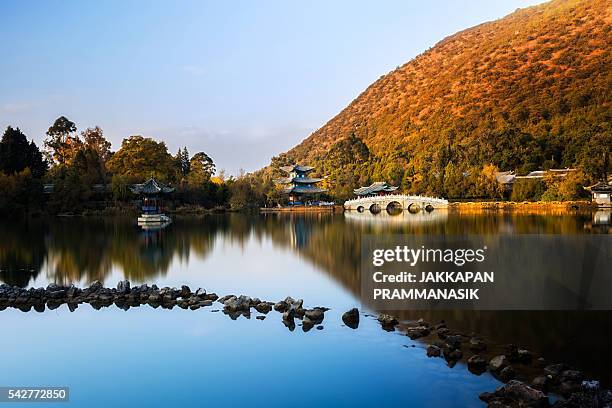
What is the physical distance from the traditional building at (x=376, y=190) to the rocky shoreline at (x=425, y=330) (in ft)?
140

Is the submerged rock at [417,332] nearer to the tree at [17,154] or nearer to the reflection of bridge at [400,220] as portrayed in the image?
the reflection of bridge at [400,220]

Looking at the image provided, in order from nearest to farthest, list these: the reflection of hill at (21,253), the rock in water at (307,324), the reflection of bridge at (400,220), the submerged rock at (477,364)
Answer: the submerged rock at (477,364), the rock in water at (307,324), the reflection of hill at (21,253), the reflection of bridge at (400,220)


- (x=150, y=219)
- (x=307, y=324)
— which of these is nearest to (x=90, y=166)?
(x=150, y=219)

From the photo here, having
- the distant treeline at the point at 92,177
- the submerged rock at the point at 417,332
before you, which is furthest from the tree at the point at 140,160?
the submerged rock at the point at 417,332

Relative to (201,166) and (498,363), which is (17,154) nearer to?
(201,166)

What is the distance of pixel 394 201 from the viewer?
48469 millimetres

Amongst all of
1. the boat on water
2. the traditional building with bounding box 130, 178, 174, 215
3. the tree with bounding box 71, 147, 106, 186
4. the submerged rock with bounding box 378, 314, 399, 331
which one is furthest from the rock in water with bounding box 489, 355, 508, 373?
the tree with bounding box 71, 147, 106, 186

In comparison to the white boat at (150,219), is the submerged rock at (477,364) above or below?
below

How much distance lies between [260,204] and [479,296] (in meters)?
44.8

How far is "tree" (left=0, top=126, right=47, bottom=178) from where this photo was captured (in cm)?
4225

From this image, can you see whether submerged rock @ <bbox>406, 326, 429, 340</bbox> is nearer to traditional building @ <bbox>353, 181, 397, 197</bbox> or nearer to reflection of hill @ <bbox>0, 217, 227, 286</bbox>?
reflection of hill @ <bbox>0, 217, 227, 286</bbox>

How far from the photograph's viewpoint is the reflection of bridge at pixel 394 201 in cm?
4534

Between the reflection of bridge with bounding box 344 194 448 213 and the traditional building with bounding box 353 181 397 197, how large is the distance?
6.52 ft

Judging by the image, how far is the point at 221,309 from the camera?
37.2ft
